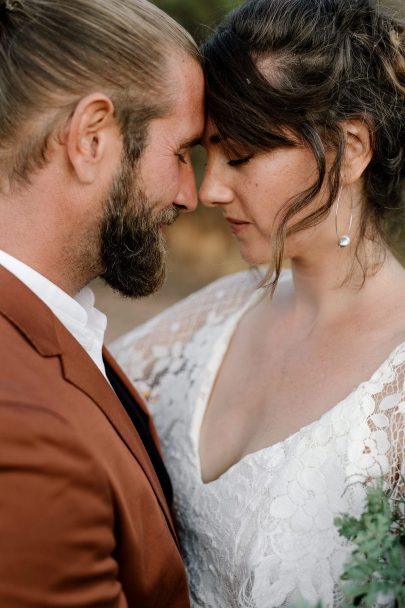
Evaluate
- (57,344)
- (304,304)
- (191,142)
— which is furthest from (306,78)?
(57,344)

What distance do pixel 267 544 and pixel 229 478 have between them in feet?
0.91

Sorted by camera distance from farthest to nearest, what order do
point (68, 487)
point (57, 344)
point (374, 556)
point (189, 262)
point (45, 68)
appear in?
point (189, 262) → point (45, 68) → point (57, 344) → point (68, 487) → point (374, 556)

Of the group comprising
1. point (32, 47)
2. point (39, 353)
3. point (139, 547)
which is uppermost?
point (32, 47)

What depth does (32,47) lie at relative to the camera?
7.07 feet

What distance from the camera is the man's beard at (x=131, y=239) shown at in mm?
2307

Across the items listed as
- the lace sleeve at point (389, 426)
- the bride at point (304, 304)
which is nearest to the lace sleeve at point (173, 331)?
the bride at point (304, 304)

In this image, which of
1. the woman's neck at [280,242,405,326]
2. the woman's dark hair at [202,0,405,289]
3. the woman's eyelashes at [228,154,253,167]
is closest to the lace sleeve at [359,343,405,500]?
the woman's neck at [280,242,405,326]

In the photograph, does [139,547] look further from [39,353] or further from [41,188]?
[41,188]

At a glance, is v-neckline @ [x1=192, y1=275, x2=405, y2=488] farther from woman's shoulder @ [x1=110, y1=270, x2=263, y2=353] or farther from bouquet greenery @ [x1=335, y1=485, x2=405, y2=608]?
bouquet greenery @ [x1=335, y1=485, x2=405, y2=608]

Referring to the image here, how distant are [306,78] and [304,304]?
0.92 metres

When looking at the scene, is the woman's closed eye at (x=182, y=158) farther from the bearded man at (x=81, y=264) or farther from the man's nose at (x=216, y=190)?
the man's nose at (x=216, y=190)

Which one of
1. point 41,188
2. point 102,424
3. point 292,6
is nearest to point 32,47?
point 41,188

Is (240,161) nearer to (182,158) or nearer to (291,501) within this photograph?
(182,158)

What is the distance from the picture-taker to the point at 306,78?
244 centimetres
